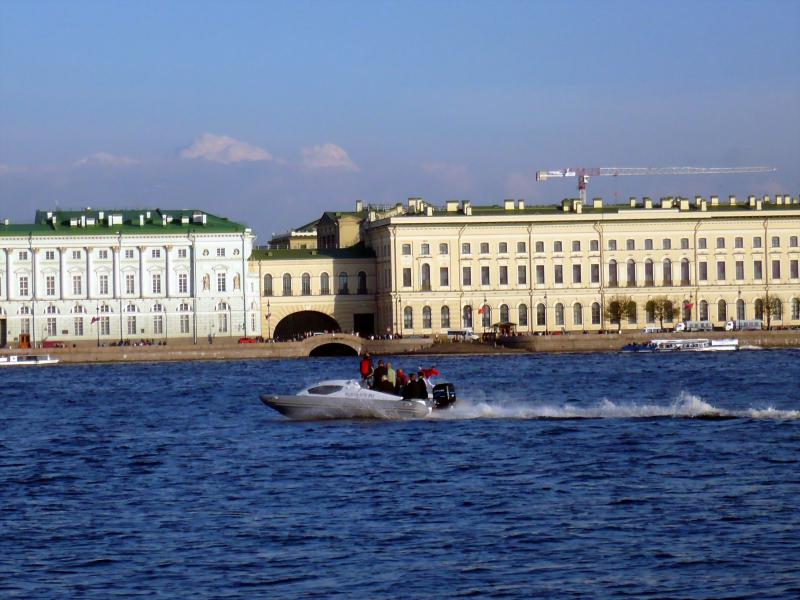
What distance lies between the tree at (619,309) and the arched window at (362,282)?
15.1 m

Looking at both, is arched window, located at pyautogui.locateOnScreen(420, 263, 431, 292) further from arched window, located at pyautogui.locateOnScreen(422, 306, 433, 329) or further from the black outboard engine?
the black outboard engine

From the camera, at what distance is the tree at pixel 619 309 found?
367 ft

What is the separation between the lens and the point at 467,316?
4464 inches

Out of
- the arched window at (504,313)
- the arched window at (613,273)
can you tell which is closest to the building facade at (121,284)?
the arched window at (504,313)

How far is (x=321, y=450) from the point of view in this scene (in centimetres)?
3784

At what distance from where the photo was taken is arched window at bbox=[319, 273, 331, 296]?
116 metres

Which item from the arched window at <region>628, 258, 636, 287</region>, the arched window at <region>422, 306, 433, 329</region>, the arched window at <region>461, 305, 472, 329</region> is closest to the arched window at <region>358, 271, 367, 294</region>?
the arched window at <region>422, 306, 433, 329</region>

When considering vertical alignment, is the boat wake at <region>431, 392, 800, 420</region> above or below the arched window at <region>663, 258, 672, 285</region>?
below

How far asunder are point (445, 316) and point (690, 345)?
17684 mm

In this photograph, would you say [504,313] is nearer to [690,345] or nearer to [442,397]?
[690,345]

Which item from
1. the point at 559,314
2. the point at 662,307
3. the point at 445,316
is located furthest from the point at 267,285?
the point at 662,307

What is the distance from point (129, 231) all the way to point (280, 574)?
294 ft

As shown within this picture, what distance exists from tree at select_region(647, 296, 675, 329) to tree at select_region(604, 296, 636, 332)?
1.15m

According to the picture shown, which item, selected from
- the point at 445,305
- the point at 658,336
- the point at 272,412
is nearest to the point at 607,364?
the point at 658,336
